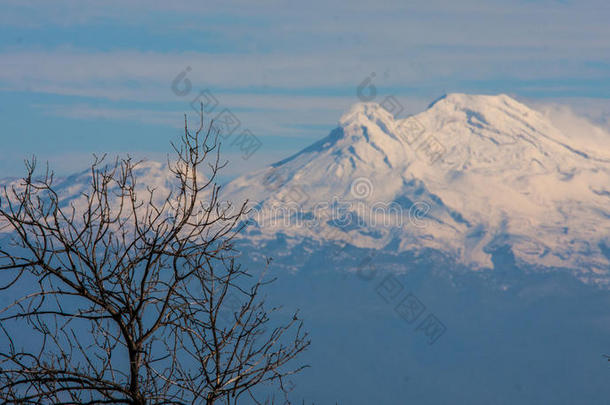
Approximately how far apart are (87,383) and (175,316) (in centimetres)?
118

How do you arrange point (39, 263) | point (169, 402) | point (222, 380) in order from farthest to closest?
1. point (222, 380)
2. point (169, 402)
3. point (39, 263)

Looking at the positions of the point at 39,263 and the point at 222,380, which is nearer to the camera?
the point at 39,263

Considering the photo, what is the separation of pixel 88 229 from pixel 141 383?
5.16ft

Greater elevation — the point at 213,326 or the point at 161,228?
the point at 161,228

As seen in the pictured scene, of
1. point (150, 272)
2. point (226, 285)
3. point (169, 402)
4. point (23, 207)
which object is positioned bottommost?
point (169, 402)

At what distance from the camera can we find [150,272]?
26.9ft

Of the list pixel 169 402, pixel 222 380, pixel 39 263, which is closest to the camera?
pixel 39 263

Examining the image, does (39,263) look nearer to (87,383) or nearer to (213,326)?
(87,383)

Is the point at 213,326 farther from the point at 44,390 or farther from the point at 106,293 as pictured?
the point at 44,390

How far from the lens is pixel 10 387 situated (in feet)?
24.7

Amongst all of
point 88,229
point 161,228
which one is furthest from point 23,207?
point 161,228

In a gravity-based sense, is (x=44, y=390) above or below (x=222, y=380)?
above

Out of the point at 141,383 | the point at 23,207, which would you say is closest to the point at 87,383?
the point at 141,383

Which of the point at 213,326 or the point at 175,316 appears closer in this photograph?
the point at 213,326
